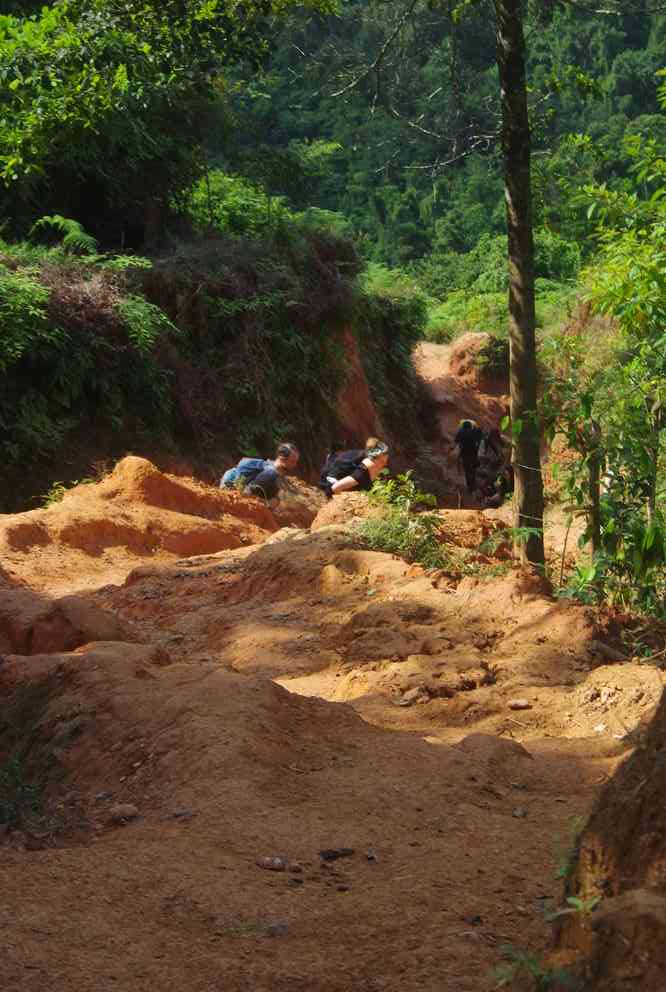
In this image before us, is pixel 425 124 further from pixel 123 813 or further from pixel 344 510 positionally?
pixel 123 813

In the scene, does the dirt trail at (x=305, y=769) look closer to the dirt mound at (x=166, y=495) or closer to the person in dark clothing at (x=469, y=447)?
the dirt mound at (x=166, y=495)

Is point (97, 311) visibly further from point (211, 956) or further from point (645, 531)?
point (211, 956)

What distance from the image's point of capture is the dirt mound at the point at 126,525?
12.1m

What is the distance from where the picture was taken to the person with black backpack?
509 inches

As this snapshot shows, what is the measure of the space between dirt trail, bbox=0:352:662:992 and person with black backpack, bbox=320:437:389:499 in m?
2.50

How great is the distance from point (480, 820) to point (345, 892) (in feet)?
3.11

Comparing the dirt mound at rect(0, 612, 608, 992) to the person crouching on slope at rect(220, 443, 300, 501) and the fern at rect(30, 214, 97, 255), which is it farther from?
the fern at rect(30, 214, 97, 255)

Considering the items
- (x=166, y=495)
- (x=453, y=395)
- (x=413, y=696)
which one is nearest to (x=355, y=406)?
(x=453, y=395)

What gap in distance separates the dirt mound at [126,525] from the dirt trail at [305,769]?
6.16 ft

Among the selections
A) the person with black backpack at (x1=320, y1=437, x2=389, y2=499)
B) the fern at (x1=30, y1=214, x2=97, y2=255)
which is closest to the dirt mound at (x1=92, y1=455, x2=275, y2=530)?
the person with black backpack at (x1=320, y1=437, x2=389, y2=499)

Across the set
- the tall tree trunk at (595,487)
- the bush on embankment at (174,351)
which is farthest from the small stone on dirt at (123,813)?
the bush on embankment at (174,351)

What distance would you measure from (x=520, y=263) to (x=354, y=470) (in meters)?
4.29

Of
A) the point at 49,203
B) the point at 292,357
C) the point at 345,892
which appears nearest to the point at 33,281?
the point at 49,203

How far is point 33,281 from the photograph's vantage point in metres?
17.3
